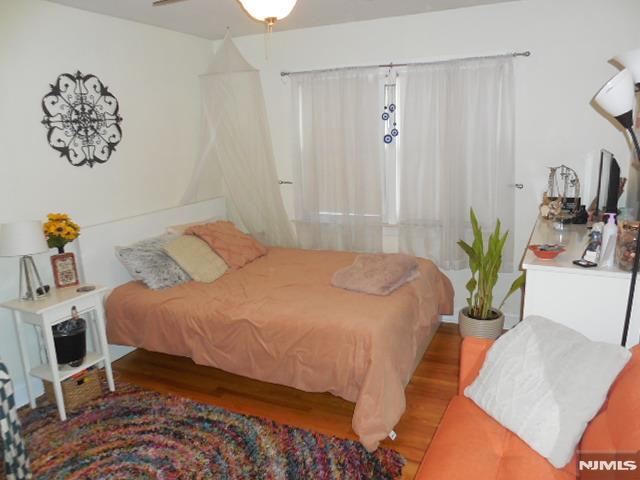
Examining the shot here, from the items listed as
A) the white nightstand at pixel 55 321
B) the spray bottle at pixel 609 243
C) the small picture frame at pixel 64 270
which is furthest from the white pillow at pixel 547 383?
the small picture frame at pixel 64 270

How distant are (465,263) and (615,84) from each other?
2.14m

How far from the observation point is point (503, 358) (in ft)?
6.27

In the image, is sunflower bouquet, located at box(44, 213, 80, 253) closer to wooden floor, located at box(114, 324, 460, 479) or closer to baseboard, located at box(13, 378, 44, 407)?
baseboard, located at box(13, 378, 44, 407)

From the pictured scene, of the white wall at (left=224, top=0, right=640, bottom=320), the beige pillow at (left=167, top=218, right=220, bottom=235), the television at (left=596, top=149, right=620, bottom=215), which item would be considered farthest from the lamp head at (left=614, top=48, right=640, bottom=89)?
the beige pillow at (left=167, top=218, right=220, bottom=235)

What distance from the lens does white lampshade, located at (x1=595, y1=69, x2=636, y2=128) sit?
1964mm

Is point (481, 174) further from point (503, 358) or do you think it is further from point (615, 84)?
point (503, 358)

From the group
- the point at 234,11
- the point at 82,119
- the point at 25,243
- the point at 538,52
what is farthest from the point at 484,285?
the point at 82,119

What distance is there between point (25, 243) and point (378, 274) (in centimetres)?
→ 217

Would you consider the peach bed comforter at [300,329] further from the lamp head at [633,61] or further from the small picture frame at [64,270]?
the lamp head at [633,61]

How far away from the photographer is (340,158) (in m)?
4.11

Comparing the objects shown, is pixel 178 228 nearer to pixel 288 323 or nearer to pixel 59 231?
pixel 59 231

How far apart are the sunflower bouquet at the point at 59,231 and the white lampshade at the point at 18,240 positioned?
0.20 metres

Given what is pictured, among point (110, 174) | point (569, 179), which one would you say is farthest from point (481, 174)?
point (110, 174)

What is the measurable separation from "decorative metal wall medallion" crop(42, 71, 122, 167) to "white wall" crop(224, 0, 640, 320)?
1.97 m
